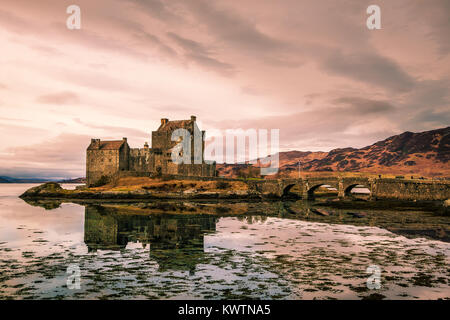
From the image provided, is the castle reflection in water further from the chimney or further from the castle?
the chimney

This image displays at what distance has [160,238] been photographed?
20.6m

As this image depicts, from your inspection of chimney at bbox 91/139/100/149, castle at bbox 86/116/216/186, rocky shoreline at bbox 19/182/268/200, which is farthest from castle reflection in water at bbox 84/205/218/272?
chimney at bbox 91/139/100/149

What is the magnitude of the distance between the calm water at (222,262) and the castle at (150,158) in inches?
2187

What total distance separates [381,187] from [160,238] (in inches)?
2042

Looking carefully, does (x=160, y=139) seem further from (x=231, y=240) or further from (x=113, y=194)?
(x=231, y=240)

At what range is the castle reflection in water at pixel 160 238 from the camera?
49.5 ft

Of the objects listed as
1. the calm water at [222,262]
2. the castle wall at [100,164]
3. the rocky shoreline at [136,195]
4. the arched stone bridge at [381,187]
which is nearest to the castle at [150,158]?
the castle wall at [100,164]

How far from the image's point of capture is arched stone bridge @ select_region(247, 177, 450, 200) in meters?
53.9

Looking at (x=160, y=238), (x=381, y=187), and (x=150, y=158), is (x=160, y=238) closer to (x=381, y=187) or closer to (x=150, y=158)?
(x=381, y=187)

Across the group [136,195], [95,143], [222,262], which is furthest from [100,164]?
[222,262]

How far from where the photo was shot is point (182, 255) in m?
15.7
